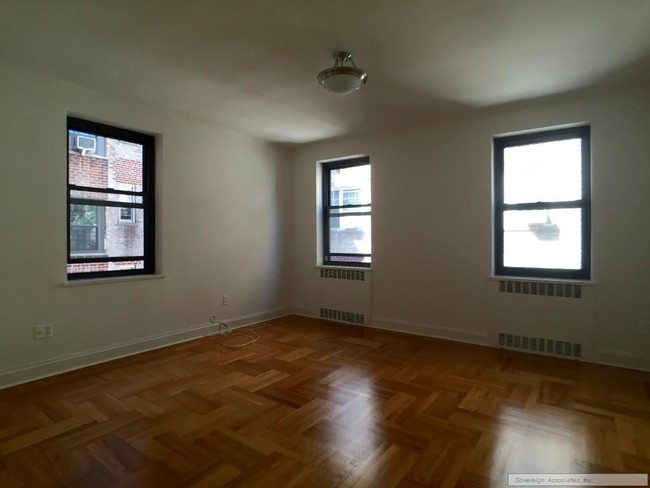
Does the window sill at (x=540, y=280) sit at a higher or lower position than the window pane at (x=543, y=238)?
lower

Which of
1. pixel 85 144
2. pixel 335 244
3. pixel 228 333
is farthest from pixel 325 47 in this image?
pixel 228 333

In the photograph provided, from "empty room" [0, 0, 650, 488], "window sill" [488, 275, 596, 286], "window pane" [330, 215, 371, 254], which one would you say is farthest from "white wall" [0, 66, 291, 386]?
"window sill" [488, 275, 596, 286]

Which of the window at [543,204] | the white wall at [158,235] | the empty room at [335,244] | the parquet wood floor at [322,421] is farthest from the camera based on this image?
the window at [543,204]

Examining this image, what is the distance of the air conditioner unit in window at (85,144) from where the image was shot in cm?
337

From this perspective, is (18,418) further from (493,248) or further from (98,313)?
(493,248)

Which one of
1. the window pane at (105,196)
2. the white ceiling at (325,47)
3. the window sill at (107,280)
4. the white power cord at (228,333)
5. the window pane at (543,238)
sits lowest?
the white power cord at (228,333)

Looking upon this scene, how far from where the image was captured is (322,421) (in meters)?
2.33

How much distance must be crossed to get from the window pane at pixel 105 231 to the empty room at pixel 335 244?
2 centimetres

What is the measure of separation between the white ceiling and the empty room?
0.02 metres

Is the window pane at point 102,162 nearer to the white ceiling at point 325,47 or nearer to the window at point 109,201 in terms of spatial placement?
the window at point 109,201

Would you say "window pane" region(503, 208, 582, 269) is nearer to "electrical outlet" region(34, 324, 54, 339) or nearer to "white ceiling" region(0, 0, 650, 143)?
"white ceiling" region(0, 0, 650, 143)

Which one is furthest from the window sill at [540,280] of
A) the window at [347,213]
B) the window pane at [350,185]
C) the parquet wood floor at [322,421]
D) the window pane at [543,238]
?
the window pane at [350,185]

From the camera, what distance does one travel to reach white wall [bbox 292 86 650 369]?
3252 millimetres

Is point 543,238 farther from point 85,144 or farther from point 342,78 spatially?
point 85,144
